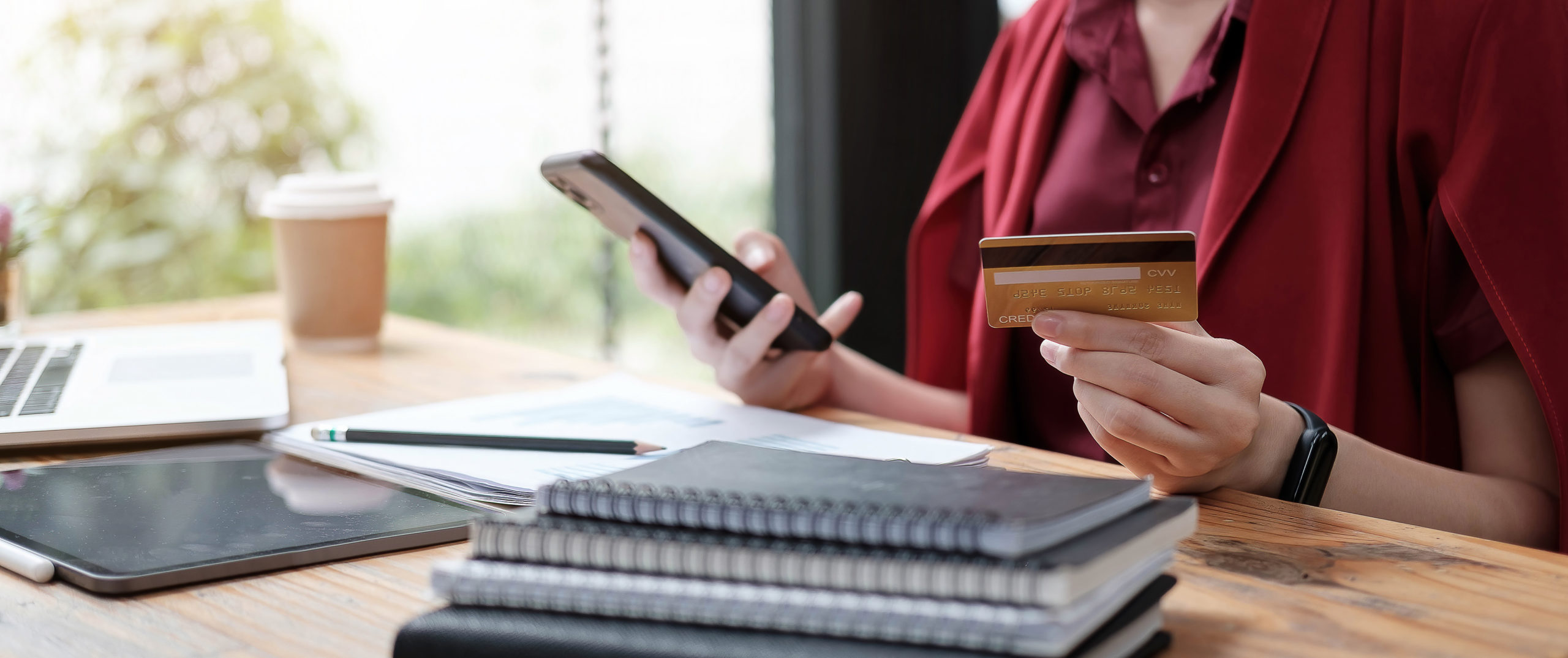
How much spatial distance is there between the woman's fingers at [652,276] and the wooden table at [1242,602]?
39 cm

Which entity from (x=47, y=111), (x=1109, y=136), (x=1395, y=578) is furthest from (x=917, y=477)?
(x=47, y=111)

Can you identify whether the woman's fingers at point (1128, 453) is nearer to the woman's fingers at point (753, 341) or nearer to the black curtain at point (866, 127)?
the woman's fingers at point (753, 341)

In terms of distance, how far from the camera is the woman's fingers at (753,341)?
93 centimetres

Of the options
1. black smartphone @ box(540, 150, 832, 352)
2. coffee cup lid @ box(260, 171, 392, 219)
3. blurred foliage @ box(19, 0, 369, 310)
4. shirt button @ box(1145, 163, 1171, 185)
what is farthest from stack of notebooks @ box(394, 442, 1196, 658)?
blurred foliage @ box(19, 0, 369, 310)

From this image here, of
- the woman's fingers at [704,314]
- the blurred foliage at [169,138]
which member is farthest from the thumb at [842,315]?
the blurred foliage at [169,138]

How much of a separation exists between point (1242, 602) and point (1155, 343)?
148 mm

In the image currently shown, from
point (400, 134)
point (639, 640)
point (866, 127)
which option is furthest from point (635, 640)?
point (400, 134)

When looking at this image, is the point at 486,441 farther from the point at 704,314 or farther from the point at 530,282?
the point at 530,282

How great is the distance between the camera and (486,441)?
77cm

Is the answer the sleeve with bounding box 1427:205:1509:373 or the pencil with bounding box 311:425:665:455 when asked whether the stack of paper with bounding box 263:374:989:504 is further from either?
the sleeve with bounding box 1427:205:1509:373

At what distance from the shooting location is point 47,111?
2.49m

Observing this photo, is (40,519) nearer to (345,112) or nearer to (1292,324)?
(1292,324)

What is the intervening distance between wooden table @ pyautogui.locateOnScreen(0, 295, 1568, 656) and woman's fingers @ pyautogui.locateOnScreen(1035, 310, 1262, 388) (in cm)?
8

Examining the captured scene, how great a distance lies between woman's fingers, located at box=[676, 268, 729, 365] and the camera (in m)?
0.92
